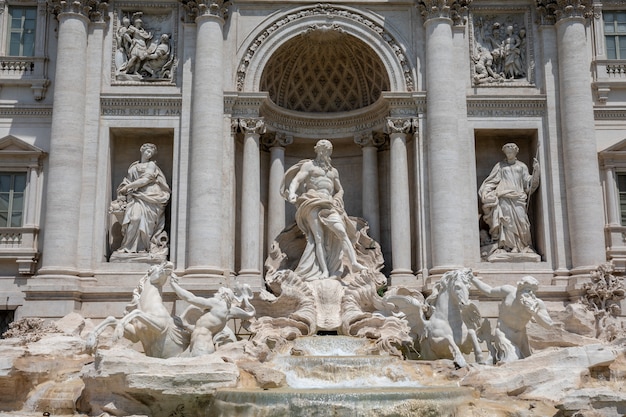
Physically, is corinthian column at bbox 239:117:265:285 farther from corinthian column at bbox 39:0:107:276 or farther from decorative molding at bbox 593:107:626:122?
decorative molding at bbox 593:107:626:122

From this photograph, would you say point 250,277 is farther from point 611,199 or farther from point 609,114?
point 609,114

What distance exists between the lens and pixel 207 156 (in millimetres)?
20047

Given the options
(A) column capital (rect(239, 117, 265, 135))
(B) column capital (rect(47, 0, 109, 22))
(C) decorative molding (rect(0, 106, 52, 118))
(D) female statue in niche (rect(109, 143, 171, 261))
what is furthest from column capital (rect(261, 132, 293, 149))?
(C) decorative molding (rect(0, 106, 52, 118))

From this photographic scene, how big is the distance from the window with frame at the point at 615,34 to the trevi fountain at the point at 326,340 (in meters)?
4.67

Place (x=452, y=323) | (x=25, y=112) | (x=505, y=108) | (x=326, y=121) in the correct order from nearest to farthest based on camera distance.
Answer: (x=452, y=323)
(x=505, y=108)
(x=25, y=112)
(x=326, y=121)

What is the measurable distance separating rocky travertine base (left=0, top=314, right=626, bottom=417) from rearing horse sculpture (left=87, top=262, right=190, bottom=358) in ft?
2.81

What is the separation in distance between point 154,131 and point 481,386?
12.3 metres

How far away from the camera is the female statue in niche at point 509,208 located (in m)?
20.5

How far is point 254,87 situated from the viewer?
21.2 m

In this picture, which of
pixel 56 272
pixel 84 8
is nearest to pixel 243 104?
pixel 84 8

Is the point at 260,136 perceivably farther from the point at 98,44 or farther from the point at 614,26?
the point at 614,26

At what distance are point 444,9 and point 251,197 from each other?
7.98 m

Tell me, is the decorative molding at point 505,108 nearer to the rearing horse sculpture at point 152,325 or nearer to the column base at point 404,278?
the column base at point 404,278

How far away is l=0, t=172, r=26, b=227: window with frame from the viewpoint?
21.1 metres
